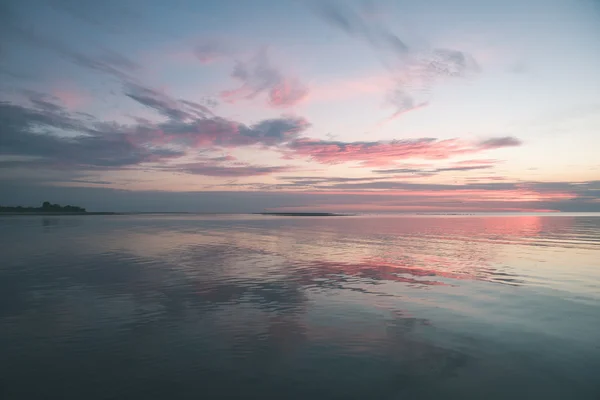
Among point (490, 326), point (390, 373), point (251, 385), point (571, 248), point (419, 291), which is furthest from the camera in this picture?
point (571, 248)

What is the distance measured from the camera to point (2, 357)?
11.3 meters

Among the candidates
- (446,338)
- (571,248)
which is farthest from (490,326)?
(571,248)

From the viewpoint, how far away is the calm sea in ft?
32.6

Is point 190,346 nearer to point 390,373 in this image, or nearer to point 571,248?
point 390,373

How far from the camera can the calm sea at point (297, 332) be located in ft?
32.6

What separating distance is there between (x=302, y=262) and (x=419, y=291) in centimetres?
1227

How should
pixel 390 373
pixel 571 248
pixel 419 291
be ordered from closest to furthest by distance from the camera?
1. pixel 390 373
2. pixel 419 291
3. pixel 571 248

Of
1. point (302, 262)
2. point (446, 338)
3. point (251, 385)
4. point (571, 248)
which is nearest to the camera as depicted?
point (251, 385)

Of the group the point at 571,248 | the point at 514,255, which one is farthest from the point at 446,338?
the point at 571,248

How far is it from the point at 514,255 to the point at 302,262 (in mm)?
20724

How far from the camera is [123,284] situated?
864 inches

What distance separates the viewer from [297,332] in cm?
1393

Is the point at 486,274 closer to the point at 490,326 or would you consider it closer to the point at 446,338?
the point at 490,326

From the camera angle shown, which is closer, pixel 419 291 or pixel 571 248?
pixel 419 291
